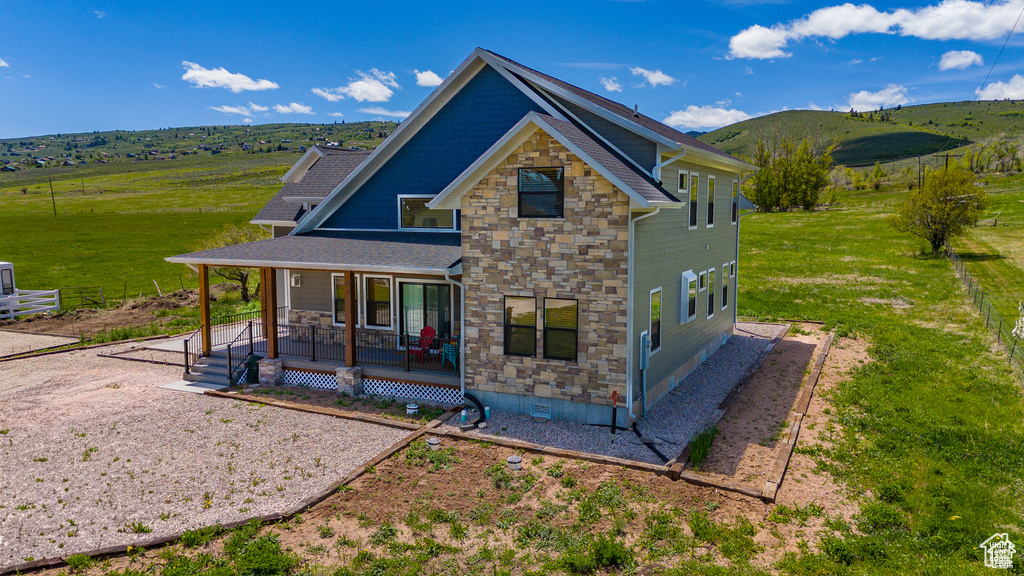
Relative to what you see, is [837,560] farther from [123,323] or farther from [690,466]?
[123,323]

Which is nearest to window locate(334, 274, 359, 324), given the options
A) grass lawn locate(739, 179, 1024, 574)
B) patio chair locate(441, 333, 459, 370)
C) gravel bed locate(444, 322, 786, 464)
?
patio chair locate(441, 333, 459, 370)

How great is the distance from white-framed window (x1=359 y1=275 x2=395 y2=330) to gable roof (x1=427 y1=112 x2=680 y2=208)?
4459 mm

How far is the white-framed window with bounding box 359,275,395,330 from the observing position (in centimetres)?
1691

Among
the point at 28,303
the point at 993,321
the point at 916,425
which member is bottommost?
the point at 916,425

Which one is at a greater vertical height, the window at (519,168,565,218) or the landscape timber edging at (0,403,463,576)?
the window at (519,168,565,218)

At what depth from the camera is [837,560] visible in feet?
24.9

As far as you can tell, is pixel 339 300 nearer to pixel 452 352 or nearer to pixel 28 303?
pixel 452 352

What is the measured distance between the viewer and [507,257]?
12.8 metres

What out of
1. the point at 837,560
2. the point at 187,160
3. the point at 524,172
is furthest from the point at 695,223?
the point at 187,160

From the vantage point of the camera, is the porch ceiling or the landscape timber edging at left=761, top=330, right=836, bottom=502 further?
the porch ceiling

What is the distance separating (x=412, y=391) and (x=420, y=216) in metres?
5.47

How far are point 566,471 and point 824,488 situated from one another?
438 centimetres

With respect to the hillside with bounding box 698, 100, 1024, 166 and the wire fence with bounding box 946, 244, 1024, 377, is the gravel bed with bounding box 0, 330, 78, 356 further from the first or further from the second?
the hillside with bounding box 698, 100, 1024, 166

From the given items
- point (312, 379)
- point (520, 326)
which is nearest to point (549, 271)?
point (520, 326)
